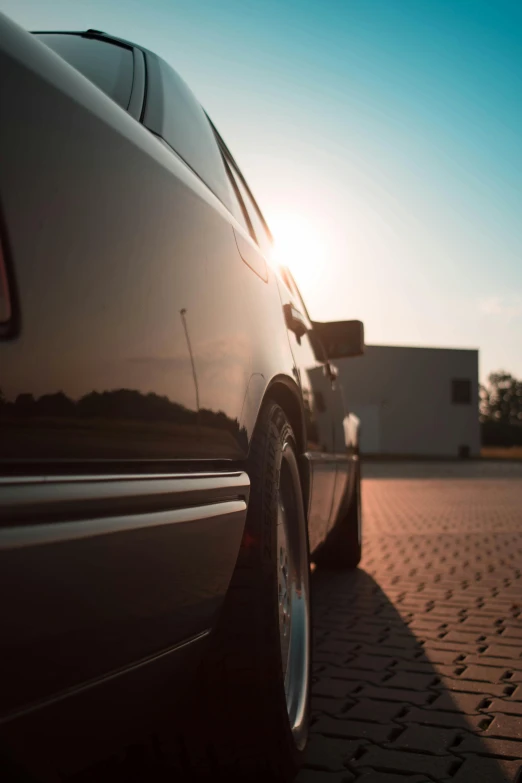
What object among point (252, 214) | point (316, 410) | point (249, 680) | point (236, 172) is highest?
point (236, 172)

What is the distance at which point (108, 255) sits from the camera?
1353 mm

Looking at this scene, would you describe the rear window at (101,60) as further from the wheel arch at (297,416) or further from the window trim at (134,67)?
the wheel arch at (297,416)

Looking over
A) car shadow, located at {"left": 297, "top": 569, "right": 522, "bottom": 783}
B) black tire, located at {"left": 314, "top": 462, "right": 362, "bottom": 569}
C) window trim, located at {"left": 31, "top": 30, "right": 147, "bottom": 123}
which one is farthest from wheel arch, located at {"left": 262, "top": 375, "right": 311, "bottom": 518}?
black tire, located at {"left": 314, "top": 462, "right": 362, "bottom": 569}

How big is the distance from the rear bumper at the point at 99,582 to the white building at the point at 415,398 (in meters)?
51.9

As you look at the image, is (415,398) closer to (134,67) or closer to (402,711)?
(402,711)

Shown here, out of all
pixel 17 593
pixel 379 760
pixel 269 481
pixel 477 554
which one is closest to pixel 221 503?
pixel 269 481

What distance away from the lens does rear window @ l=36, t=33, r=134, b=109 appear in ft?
6.57

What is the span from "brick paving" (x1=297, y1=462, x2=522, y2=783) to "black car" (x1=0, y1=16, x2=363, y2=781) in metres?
0.38

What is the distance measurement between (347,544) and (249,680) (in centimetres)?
406

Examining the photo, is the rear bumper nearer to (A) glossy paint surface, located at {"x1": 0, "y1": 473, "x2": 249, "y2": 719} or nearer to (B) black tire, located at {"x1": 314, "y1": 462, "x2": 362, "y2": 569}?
(A) glossy paint surface, located at {"x1": 0, "y1": 473, "x2": 249, "y2": 719}

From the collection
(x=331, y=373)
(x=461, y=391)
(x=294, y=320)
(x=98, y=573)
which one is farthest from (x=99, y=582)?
(x=461, y=391)

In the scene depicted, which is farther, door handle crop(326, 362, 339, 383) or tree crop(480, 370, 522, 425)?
tree crop(480, 370, 522, 425)

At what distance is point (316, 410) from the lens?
11.3 ft

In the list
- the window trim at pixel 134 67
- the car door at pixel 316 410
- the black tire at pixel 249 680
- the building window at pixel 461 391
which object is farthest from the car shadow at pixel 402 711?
the building window at pixel 461 391
